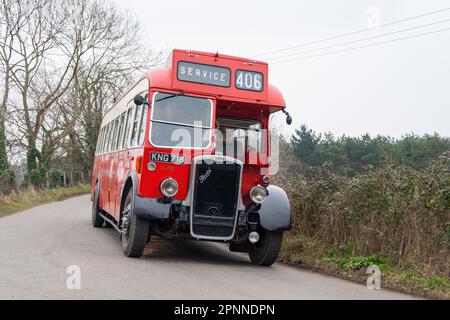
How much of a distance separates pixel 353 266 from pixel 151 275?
11.3ft

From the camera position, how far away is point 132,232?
927cm

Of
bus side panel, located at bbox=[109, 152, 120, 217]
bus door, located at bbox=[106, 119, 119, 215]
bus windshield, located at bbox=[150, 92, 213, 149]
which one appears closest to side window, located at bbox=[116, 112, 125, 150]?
bus side panel, located at bbox=[109, 152, 120, 217]

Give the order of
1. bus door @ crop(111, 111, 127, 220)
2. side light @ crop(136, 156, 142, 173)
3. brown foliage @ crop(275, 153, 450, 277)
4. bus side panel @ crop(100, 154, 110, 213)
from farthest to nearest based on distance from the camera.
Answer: bus side panel @ crop(100, 154, 110, 213) → bus door @ crop(111, 111, 127, 220) → side light @ crop(136, 156, 142, 173) → brown foliage @ crop(275, 153, 450, 277)

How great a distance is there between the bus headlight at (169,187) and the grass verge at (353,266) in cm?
288

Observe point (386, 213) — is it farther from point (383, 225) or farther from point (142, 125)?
point (142, 125)

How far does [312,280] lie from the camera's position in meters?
8.54

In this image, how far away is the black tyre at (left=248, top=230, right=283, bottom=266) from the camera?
9508mm

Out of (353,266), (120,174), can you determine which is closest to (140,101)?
(120,174)

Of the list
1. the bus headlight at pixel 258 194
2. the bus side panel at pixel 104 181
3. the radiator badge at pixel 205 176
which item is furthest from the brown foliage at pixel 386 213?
the bus side panel at pixel 104 181

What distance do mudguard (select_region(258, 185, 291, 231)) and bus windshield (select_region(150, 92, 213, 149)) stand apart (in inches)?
57.3

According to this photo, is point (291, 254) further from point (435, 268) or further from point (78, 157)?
point (78, 157)

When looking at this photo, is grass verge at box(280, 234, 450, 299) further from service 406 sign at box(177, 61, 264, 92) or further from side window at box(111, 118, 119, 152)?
side window at box(111, 118, 119, 152)

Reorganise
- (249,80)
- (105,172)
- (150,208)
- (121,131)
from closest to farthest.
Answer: (150,208) < (249,80) < (121,131) < (105,172)

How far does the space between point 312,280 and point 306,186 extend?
387 cm
